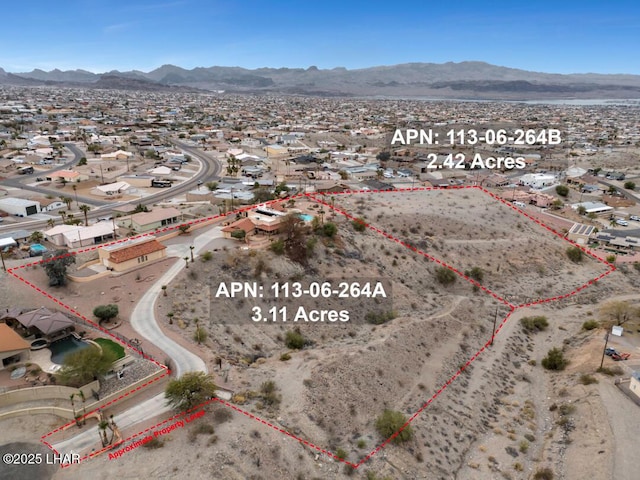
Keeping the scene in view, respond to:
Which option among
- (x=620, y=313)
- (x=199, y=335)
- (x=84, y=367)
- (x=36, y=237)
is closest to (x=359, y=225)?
(x=620, y=313)

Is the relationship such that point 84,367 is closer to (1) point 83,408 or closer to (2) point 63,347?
(1) point 83,408

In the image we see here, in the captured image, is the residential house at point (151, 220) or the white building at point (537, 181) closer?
the residential house at point (151, 220)

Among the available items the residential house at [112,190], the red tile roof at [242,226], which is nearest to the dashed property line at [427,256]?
the red tile roof at [242,226]

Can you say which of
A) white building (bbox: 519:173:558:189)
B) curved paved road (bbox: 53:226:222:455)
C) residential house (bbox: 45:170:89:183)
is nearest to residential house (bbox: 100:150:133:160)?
residential house (bbox: 45:170:89:183)

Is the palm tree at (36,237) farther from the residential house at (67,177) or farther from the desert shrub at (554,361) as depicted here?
the desert shrub at (554,361)

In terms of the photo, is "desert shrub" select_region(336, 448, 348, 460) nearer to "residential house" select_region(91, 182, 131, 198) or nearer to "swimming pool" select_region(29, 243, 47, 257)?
"swimming pool" select_region(29, 243, 47, 257)

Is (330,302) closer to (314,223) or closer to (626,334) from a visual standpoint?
(314,223)
